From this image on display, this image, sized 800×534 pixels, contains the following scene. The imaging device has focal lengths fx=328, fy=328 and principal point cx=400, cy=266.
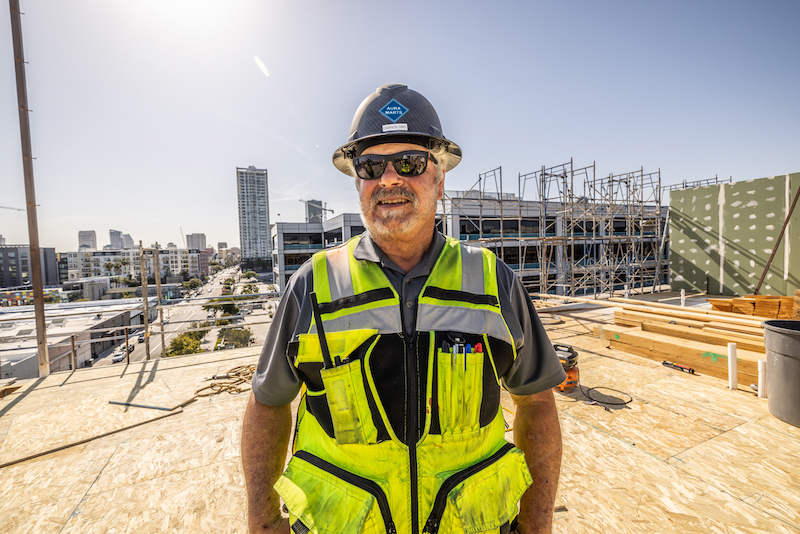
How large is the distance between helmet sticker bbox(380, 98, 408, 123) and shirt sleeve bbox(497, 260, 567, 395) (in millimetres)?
885

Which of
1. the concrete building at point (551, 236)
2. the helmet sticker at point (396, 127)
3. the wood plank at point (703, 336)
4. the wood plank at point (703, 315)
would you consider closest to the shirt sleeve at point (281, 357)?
the helmet sticker at point (396, 127)

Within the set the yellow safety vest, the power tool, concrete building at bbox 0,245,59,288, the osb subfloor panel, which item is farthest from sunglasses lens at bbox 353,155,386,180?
concrete building at bbox 0,245,59,288

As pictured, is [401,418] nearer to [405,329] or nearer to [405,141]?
[405,329]

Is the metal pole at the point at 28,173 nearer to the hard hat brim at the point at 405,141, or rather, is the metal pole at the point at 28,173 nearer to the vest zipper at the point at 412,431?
the hard hat brim at the point at 405,141

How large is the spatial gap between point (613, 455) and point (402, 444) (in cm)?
312

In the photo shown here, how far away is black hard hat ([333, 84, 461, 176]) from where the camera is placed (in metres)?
1.52

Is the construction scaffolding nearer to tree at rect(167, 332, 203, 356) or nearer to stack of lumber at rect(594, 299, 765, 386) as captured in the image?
stack of lumber at rect(594, 299, 765, 386)

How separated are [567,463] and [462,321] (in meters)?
2.76

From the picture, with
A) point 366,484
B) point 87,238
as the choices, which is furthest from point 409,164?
point 87,238

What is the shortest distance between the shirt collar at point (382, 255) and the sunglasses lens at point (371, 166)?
279mm

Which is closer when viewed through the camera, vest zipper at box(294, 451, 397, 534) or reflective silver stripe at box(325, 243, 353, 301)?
vest zipper at box(294, 451, 397, 534)

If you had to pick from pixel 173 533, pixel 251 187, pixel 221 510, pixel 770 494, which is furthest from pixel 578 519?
pixel 251 187

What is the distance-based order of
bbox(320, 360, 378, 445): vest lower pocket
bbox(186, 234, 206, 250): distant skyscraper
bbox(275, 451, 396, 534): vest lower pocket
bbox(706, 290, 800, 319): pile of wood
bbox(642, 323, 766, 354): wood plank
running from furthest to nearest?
bbox(186, 234, 206, 250): distant skyscraper, bbox(706, 290, 800, 319): pile of wood, bbox(642, 323, 766, 354): wood plank, bbox(320, 360, 378, 445): vest lower pocket, bbox(275, 451, 396, 534): vest lower pocket

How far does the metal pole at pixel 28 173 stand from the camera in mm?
5867
